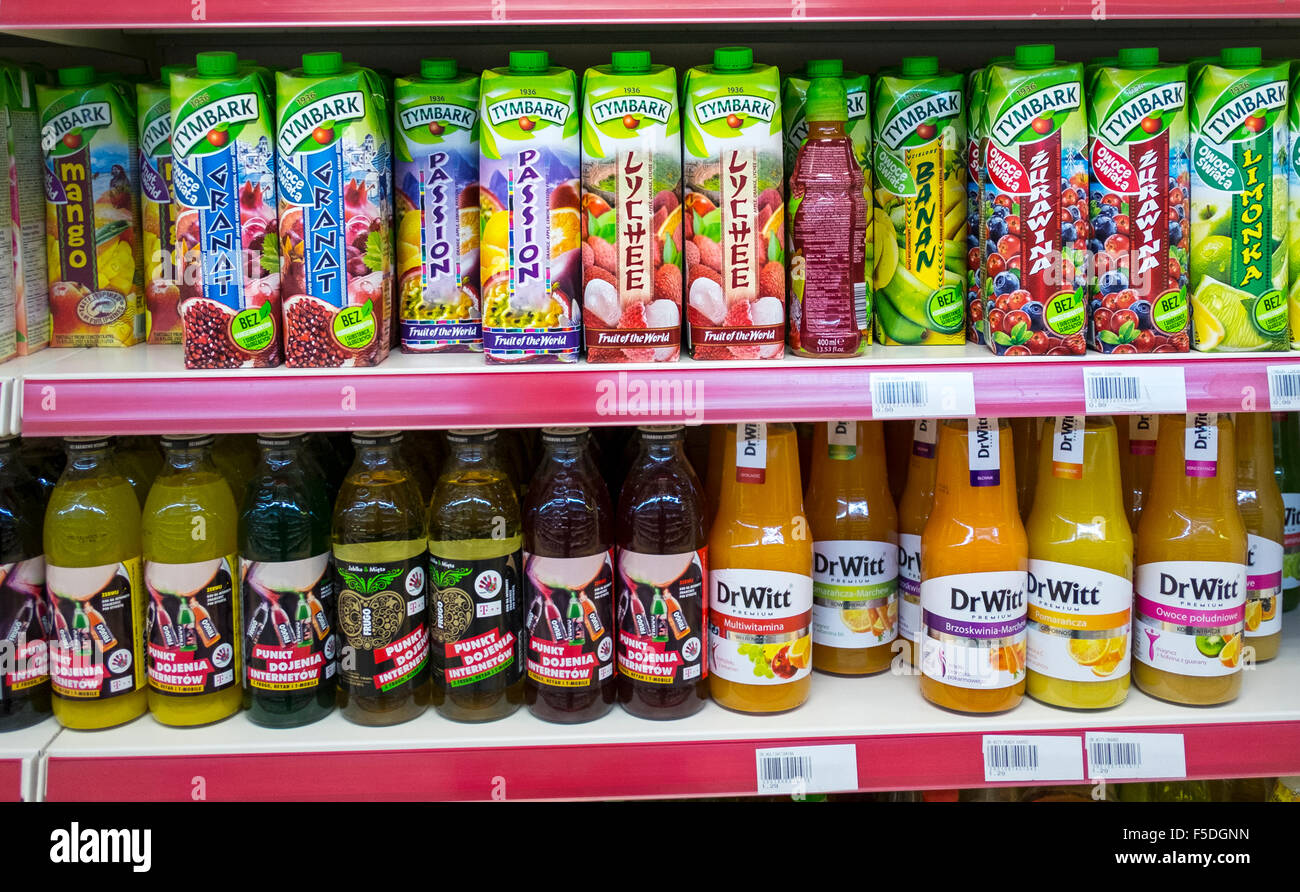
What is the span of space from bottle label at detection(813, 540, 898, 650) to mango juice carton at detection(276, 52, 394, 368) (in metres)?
0.67

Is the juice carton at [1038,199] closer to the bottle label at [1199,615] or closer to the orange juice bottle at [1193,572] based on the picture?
the orange juice bottle at [1193,572]

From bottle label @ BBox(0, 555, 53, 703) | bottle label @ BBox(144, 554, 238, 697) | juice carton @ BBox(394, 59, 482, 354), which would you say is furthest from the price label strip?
bottle label @ BBox(0, 555, 53, 703)

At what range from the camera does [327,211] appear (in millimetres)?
1335

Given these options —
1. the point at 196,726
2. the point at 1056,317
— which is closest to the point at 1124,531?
the point at 1056,317

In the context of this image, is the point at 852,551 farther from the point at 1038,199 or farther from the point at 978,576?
the point at 1038,199

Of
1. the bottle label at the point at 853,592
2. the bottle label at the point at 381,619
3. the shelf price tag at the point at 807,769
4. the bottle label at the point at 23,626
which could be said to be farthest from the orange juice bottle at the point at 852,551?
the bottle label at the point at 23,626

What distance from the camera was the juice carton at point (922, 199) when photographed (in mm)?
1449

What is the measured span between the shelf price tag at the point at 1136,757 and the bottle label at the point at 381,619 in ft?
2.80

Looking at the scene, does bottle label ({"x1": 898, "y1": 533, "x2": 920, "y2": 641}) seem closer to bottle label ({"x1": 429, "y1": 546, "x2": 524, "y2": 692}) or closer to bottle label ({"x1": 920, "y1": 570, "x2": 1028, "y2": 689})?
bottle label ({"x1": 920, "y1": 570, "x2": 1028, "y2": 689})

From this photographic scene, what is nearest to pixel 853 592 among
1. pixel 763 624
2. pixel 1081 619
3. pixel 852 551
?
pixel 852 551

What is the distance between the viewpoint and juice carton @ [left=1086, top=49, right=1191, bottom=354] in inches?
53.6

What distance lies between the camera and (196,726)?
1408 mm

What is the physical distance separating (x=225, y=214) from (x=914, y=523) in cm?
99
